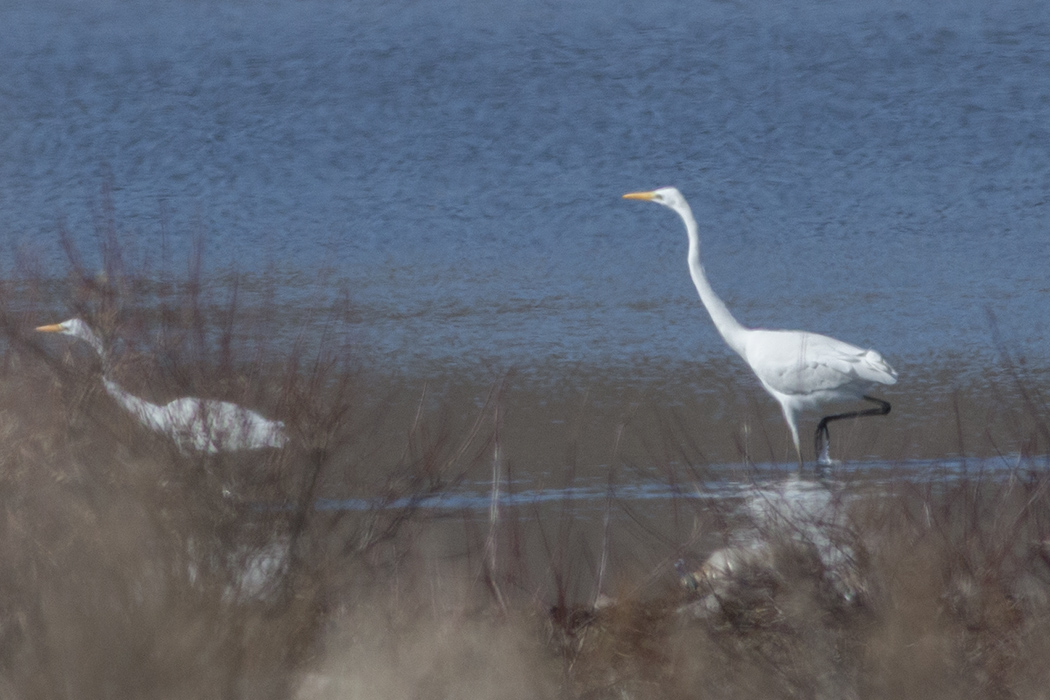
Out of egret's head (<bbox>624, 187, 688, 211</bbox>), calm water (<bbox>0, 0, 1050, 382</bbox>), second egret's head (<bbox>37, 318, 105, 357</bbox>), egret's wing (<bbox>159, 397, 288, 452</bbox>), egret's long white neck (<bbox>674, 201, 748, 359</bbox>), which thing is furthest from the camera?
calm water (<bbox>0, 0, 1050, 382</bbox>)

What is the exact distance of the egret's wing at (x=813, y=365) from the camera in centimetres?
790

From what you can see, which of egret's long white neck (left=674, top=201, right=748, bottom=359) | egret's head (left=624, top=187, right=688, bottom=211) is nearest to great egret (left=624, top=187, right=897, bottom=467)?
egret's long white neck (left=674, top=201, right=748, bottom=359)

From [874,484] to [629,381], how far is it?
5538 mm

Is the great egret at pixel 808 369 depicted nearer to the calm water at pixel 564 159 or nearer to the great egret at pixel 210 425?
the calm water at pixel 564 159

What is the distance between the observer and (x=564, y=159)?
18.8 meters

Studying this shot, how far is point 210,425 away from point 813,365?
15.5ft

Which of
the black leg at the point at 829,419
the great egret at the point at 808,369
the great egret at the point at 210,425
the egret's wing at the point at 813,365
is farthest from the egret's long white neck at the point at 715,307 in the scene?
the great egret at the point at 210,425

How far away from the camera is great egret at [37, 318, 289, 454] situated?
152 inches

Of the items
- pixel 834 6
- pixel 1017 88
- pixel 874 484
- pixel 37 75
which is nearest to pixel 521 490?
pixel 874 484

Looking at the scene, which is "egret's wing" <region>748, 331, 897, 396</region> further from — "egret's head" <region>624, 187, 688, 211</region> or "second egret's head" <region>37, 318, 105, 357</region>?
"second egret's head" <region>37, 318, 105, 357</region>

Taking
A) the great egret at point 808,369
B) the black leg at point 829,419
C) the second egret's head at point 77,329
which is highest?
the second egret's head at point 77,329

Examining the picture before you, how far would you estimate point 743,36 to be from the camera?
76.2 ft

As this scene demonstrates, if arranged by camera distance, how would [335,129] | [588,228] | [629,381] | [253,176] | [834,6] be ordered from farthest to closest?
[834,6] → [335,129] → [253,176] → [588,228] → [629,381]

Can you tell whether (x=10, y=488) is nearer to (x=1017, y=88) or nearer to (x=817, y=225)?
(x=817, y=225)
